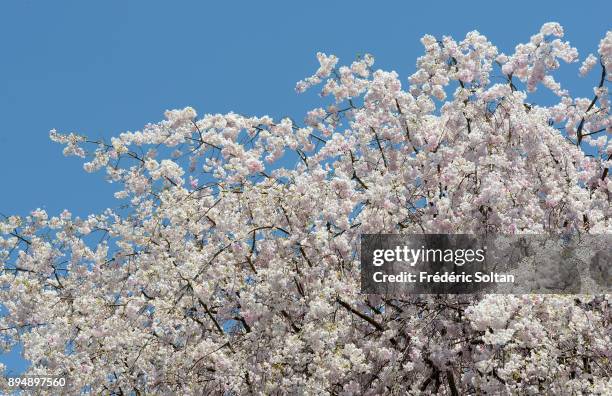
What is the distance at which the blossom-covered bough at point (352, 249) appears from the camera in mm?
7352

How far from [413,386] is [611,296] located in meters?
2.17

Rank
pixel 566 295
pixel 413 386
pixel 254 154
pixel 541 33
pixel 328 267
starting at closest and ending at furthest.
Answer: pixel 566 295 < pixel 413 386 < pixel 328 267 < pixel 541 33 < pixel 254 154

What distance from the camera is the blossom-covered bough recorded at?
24.1ft

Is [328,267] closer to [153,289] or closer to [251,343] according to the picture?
[251,343]

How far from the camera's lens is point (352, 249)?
840 cm

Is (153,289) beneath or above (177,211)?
beneath

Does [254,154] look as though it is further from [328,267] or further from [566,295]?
[566,295]

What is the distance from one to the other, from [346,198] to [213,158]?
2.82 metres

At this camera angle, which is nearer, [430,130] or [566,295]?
[566,295]

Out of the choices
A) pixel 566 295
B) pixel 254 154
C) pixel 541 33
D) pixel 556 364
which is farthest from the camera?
pixel 254 154

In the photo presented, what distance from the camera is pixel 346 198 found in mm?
8695

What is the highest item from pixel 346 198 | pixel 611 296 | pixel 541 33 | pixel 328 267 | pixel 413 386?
pixel 541 33

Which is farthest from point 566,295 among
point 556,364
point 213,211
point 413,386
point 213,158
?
point 213,158

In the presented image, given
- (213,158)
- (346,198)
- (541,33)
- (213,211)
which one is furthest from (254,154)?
(541,33)
